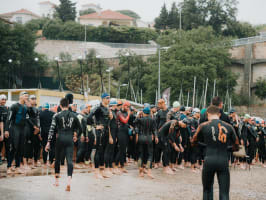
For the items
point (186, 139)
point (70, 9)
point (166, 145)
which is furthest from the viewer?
point (70, 9)

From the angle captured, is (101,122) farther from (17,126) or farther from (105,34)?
(105,34)

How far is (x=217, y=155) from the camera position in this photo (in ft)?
26.3

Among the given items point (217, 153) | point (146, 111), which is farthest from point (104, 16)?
point (217, 153)

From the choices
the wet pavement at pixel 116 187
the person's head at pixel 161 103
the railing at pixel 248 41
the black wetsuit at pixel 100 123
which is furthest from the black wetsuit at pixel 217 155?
the railing at pixel 248 41

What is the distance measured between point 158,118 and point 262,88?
61.2 metres

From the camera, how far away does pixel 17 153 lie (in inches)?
491

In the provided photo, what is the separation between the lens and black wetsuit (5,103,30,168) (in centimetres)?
1238

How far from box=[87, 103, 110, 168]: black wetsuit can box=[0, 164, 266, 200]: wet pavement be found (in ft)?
2.65

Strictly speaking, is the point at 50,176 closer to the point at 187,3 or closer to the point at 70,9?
the point at 187,3

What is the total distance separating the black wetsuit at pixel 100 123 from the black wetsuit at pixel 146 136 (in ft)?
4.56

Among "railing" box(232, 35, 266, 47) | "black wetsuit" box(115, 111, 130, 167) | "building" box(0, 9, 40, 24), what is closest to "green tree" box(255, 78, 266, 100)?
"railing" box(232, 35, 266, 47)

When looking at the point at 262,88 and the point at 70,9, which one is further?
the point at 70,9

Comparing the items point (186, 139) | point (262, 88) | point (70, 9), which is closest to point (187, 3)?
point (262, 88)

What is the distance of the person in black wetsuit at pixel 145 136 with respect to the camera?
1335cm
